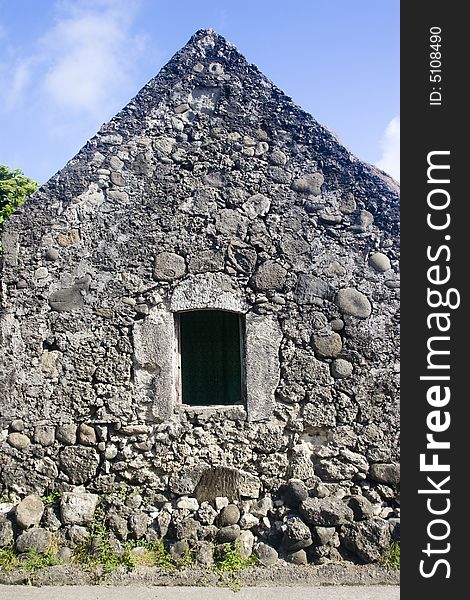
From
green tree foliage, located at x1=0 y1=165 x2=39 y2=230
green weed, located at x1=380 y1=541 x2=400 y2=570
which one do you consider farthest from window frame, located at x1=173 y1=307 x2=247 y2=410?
green tree foliage, located at x1=0 y1=165 x2=39 y2=230

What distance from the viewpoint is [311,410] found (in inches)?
207

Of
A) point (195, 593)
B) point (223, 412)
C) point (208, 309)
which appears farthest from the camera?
point (208, 309)

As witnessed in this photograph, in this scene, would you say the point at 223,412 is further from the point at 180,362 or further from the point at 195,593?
the point at 195,593

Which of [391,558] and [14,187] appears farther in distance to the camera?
[14,187]

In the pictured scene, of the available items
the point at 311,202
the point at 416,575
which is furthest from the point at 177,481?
the point at 311,202

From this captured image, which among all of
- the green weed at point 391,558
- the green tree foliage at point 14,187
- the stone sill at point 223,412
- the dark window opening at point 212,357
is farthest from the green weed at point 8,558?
the green tree foliage at point 14,187

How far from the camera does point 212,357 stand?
6.07m

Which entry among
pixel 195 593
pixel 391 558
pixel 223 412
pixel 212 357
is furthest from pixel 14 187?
pixel 391 558

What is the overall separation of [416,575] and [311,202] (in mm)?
3130

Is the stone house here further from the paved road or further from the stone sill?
the paved road

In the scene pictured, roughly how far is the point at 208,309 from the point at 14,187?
8.72 meters

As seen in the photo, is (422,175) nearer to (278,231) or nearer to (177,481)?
(278,231)

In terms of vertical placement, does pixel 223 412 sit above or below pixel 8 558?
above

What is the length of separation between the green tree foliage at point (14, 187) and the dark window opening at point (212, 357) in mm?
7515
